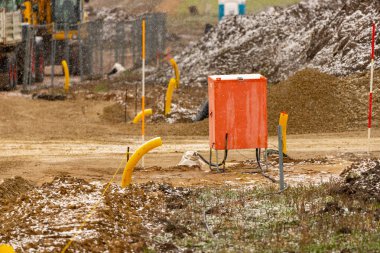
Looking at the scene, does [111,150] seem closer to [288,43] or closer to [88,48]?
[288,43]

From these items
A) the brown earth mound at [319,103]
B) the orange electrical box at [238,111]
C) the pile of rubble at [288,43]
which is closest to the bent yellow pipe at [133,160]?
the orange electrical box at [238,111]

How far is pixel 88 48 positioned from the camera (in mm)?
35875

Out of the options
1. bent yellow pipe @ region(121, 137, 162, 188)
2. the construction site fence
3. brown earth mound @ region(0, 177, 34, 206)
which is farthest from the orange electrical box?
the construction site fence

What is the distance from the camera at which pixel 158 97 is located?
2845 cm

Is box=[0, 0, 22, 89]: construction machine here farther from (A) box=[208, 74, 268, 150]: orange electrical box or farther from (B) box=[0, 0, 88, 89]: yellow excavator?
(A) box=[208, 74, 268, 150]: orange electrical box

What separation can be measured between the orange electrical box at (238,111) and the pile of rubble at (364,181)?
2.33 m

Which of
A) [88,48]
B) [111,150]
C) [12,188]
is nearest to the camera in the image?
[12,188]

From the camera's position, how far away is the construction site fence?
34.6 metres

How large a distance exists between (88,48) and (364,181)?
23.7 meters

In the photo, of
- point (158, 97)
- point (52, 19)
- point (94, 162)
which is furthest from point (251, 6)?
point (94, 162)

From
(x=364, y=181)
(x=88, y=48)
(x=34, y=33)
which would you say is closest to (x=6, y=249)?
(x=364, y=181)

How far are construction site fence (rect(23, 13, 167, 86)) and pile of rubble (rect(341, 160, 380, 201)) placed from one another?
816 inches

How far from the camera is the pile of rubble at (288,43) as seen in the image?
26.2 meters

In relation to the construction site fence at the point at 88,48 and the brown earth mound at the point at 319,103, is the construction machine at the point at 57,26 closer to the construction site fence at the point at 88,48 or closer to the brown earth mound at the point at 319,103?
the construction site fence at the point at 88,48
